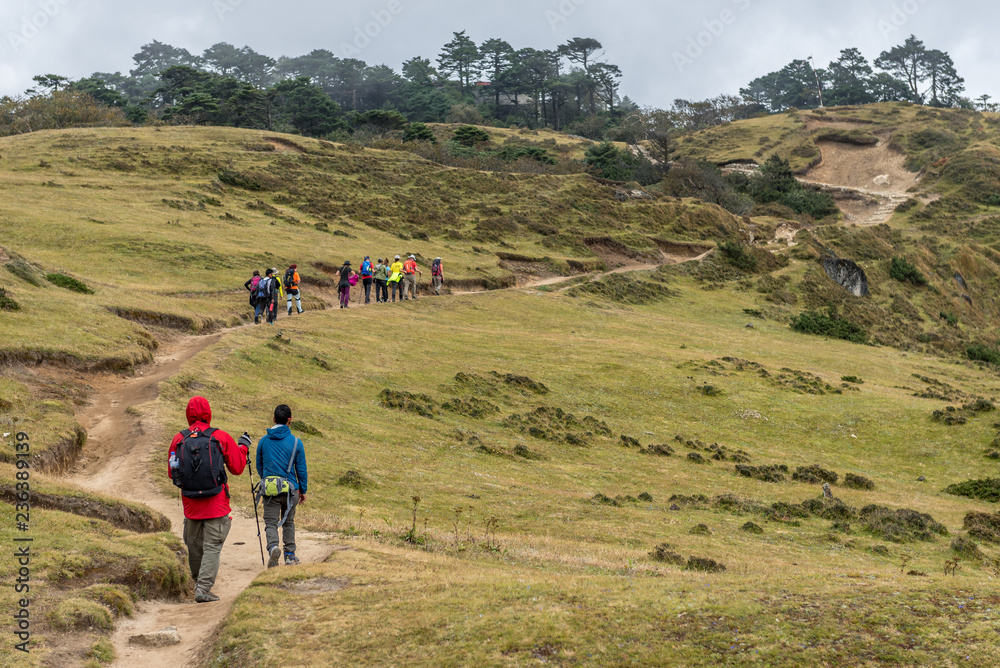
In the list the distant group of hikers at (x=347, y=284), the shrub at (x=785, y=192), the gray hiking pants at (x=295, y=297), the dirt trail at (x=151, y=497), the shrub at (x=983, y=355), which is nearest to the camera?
the dirt trail at (x=151, y=497)

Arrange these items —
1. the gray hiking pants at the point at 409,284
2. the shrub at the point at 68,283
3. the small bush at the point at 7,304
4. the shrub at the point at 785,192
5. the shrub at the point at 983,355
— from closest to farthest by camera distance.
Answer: the small bush at the point at 7,304
the shrub at the point at 68,283
the gray hiking pants at the point at 409,284
the shrub at the point at 983,355
the shrub at the point at 785,192

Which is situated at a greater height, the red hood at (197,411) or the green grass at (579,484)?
the red hood at (197,411)

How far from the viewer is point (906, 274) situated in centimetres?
7056

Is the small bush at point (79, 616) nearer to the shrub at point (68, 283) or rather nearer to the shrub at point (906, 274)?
the shrub at point (68, 283)

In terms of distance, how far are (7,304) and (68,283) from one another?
6.98m

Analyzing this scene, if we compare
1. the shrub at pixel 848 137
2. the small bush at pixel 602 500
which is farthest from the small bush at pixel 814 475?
the shrub at pixel 848 137

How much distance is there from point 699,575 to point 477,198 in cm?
6511

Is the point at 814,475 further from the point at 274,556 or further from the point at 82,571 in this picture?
the point at 82,571

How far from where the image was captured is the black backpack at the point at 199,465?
1086 cm

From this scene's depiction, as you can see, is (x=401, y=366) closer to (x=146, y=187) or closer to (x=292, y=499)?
(x=292, y=499)

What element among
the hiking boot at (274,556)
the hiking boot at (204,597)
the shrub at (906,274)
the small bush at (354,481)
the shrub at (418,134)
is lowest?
the hiking boot at (204,597)

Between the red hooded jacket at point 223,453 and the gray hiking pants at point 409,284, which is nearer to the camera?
the red hooded jacket at point 223,453

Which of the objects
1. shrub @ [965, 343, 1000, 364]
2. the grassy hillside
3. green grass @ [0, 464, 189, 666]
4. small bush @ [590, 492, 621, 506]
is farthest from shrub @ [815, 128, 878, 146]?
green grass @ [0, 464, 189, 666]

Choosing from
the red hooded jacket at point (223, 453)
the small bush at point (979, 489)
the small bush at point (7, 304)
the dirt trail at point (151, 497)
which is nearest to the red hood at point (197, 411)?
the red hooded jacket at point (223, 453)
